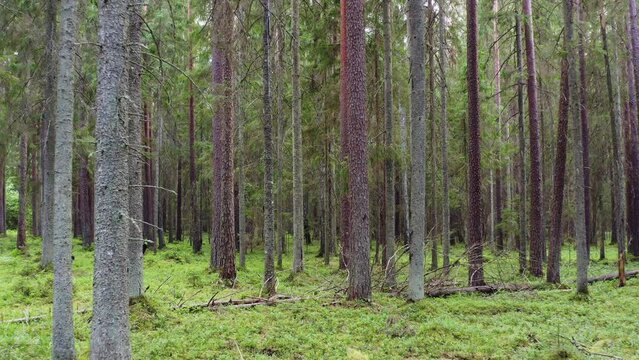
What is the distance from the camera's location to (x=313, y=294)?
1112 centimetres

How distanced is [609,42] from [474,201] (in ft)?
34.4

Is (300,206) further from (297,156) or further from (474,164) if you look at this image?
(474,164)

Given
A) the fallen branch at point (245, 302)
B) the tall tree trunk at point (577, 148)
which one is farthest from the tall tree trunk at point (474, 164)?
the fallen branch at point (245, 302)

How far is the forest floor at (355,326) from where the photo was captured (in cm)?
666

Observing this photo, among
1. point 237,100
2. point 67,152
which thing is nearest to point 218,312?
point 67,152

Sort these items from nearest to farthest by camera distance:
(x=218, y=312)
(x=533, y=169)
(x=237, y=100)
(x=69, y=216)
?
(x=69, y=216), (x=218, y=312), (x=533, y=169), (x=237, y=100)

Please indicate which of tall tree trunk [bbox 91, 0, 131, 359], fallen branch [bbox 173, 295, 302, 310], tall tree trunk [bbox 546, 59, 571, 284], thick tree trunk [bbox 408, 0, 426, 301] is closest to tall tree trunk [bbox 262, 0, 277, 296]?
fallen branch [bbox 173, 295, 302, 310]

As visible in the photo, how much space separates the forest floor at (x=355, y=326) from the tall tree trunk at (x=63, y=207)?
474 mm

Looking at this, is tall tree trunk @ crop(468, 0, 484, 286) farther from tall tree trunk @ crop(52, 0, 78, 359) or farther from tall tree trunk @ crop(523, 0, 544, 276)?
tall tree trunk @ crop(52, 0, 78, 359)

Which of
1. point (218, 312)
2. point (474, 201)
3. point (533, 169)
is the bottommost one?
point (218, 312)

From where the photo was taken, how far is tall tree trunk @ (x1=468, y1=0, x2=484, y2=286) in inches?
462

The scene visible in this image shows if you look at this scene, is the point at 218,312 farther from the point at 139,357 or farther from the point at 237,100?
the point at 237,100

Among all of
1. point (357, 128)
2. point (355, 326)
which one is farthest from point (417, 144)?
point (355, 326)

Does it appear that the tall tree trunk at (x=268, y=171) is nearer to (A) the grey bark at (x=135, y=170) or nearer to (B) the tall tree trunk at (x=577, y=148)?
(A) the grey bark at (x=135, y=170)
